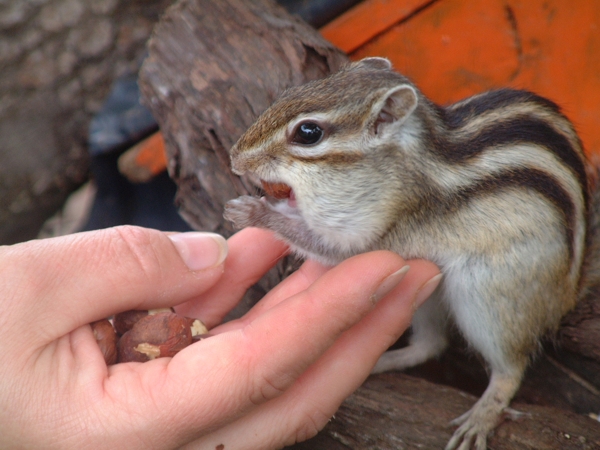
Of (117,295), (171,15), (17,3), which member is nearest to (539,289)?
(117,295)

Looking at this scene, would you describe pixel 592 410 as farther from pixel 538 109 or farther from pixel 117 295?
pixel 117 295

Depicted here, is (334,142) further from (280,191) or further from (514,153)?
(514,153)

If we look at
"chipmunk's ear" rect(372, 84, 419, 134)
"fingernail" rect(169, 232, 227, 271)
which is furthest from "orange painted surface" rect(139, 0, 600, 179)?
"fingernail" rect(169, 232, 227, 271)

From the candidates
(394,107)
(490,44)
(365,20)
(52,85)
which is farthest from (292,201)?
(52,85)

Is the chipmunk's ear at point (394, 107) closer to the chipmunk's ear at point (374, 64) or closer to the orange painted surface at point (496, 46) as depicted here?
the chipmunk's ear at point (374, 64)

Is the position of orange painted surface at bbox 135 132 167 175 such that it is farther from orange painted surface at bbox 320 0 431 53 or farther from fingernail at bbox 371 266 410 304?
fingernail at bbox 371 266 410 304
